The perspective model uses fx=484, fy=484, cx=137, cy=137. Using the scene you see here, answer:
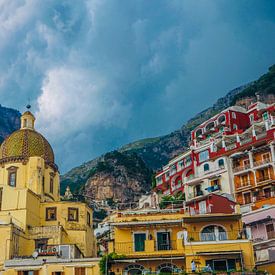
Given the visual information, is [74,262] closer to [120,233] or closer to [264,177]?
[120,233]

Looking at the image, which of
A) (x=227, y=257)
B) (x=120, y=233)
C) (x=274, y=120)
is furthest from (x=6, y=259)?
(x=274, y=120)

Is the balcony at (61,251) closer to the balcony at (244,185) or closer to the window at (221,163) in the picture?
the balcony at (244,185)

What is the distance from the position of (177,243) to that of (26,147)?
28.0 meters

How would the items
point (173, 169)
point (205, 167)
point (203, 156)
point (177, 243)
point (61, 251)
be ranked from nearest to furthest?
point (177, 243) → point (61, 251) → point (205, 167) → point (203, 156) → point (173, 169)

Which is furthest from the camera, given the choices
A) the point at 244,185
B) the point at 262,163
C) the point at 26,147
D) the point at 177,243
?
the point at 244,185

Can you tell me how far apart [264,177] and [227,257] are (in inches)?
1162

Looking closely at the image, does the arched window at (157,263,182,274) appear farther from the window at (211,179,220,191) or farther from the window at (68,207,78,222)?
the window at (211,179,220,191)

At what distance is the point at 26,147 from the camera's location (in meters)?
60.9

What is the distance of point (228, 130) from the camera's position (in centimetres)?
8062

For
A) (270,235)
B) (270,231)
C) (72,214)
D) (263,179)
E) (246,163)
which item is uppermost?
(246,163)

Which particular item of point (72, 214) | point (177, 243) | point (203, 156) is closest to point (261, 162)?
point (203, 156)

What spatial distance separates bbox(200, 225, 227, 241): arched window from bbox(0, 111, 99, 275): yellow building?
9.47 m

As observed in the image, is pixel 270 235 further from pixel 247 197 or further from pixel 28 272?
pixel 28 272

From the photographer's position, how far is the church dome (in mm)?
60500
